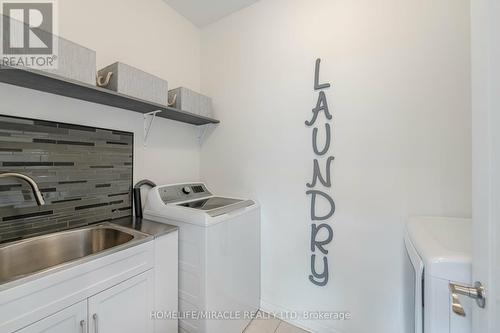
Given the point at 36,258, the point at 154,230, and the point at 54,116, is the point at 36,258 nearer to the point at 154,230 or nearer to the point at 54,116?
the point at 154,230

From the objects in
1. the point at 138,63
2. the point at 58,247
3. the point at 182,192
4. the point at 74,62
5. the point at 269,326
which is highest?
the point at 138,63

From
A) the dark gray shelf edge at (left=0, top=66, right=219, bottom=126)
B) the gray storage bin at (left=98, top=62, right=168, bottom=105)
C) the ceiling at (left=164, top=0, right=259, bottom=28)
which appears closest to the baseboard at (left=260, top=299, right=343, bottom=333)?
the dark gray shelf edge at (left=0, top=66, right=219, bottom=126)

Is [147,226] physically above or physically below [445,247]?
below

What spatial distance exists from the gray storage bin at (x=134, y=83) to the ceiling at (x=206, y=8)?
0.97 metres

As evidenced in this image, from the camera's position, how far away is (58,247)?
1.32 m

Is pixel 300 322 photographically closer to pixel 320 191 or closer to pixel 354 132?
pixel 320 191

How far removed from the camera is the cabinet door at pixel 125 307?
1.04m

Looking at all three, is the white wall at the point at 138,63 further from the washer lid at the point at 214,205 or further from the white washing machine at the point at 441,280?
the white washing machine at the point at 441,280

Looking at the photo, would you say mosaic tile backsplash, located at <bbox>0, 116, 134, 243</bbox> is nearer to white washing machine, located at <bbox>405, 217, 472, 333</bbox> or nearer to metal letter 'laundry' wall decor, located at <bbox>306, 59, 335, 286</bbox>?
metal letter 'laundry' wall decor, located at <bbox>306, 59, 335, 286</bbox>

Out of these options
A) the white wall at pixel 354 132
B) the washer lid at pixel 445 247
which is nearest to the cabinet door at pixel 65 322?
the white wall at pixel 354 132

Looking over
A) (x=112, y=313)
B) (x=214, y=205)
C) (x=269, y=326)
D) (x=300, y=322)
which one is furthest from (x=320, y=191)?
(x=112, y=313)

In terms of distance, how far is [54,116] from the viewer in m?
1.34

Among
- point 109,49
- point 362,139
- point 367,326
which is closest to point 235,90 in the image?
point 109,49

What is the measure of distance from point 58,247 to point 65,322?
1.85 ft
